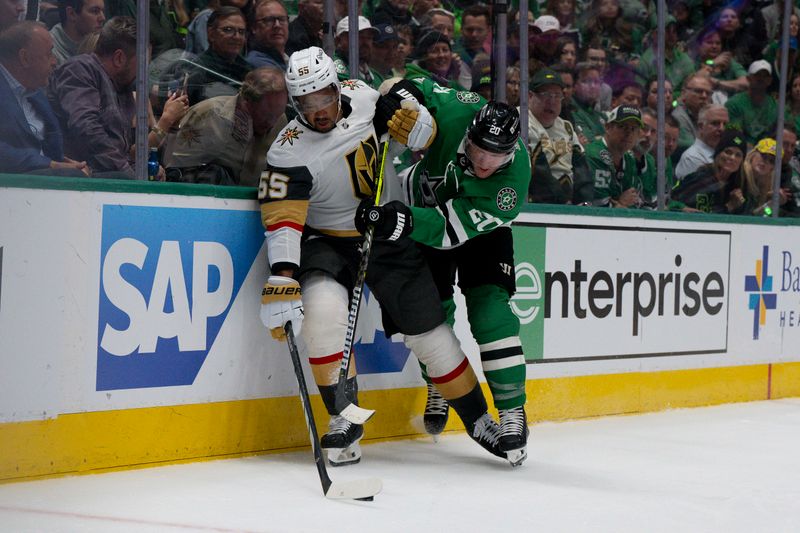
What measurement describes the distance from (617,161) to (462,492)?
2.29m

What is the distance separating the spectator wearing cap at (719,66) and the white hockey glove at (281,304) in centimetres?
304

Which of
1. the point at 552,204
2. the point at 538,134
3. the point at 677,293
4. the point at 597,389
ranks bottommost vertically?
the point at 597,389

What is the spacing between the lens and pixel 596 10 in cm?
516

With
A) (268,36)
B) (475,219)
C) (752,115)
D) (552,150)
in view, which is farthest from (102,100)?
(752,115)

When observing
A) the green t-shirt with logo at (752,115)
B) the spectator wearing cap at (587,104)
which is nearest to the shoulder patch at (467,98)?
the spectator wearing cap at (587,104)

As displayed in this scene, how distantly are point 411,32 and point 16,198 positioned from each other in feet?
6.09

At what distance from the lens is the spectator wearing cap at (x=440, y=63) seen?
434 centimetres

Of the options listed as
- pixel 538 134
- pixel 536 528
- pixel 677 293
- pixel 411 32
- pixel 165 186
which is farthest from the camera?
pixel 677 293

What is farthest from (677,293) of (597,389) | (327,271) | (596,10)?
(327,271)

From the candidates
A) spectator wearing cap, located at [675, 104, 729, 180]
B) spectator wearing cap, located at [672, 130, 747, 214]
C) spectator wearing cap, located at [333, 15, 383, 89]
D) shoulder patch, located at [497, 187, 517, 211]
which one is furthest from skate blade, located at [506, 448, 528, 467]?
spectator wearing cap, located at [675, 104, 729, 180]

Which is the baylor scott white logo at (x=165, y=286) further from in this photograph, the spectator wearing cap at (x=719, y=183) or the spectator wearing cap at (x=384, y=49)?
the spectator wearing cap at (x=719, y=183)

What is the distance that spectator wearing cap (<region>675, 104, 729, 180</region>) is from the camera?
206 inches

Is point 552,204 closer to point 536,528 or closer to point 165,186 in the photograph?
point 165,186

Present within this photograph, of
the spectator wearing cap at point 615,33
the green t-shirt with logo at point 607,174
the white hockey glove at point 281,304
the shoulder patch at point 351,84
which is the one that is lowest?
the white hockey glove at point 281,304
